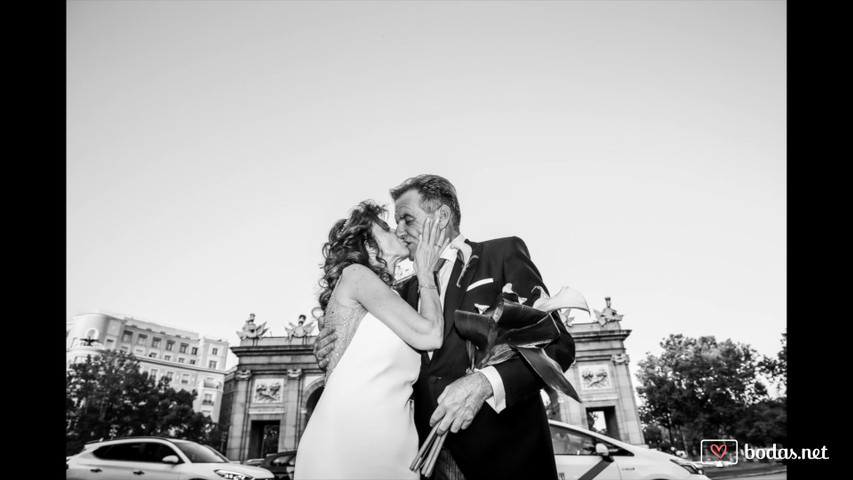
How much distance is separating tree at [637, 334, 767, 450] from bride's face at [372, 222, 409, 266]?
44466 mm

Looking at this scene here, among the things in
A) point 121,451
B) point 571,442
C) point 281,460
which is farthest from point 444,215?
point 281,460

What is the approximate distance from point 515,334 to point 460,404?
0.43 m

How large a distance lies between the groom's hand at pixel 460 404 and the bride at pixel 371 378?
0.30 m

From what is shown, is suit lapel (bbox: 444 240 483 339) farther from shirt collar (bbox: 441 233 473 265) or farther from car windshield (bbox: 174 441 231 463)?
car windshield (bbox: 174 441 231 463)

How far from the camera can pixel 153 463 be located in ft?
27.8

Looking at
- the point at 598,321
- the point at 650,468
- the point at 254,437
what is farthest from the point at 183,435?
the point at 650,468

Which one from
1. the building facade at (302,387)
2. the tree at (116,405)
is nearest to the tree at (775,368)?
the building facade at (302,387)

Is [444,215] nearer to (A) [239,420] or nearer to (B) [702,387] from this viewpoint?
(A) [239,420]

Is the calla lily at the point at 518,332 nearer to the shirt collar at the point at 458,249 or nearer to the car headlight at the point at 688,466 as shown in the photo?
the shirt collar at the point at 458,249

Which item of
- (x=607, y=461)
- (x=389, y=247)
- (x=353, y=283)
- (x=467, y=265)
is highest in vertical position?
(x=389, y=247)

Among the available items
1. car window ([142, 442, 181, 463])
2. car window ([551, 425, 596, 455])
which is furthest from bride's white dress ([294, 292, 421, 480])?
car window ([142, 442, 181, 463])

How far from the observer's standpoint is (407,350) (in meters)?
2.40

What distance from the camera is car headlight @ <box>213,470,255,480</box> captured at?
26.5 feet
